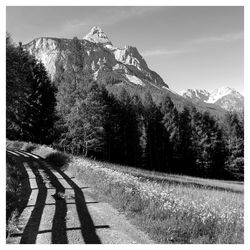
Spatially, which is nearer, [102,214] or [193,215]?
[193,215]

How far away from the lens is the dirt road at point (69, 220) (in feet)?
24.3

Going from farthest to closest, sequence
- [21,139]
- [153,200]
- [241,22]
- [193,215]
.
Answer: [21,139] < [153,200] < [241,22] < [193,215]

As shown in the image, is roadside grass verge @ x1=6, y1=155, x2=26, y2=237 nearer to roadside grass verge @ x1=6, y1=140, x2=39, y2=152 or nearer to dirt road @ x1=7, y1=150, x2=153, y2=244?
dirt road @ x1=7, y1=150, x2=153, y2=244

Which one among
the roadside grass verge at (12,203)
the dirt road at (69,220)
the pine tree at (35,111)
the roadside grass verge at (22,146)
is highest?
the pine tree at (35,111)

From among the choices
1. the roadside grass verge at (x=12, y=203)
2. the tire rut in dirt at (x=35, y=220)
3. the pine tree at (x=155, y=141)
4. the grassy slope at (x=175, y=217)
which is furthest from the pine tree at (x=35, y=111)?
the grassy slope at (x=175, y=217)

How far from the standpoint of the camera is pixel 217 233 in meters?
7.66

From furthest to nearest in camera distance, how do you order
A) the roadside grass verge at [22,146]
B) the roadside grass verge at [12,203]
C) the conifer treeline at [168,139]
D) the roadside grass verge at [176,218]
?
the conifer treeline at [168,139], the roadside grass verge at [22,146], the roadside grass verge at [12,203], the roadside grass verge at [176,218]

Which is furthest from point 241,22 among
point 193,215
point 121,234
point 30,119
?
point 30,119

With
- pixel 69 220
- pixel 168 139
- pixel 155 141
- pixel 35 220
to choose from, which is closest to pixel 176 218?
pixel 69 220

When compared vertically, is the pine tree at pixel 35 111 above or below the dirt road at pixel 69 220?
above

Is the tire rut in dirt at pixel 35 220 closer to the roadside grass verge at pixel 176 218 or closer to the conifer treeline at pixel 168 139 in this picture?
the roadside grass verge at pixel 176 218

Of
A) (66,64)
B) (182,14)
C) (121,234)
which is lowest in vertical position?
(121,234)
